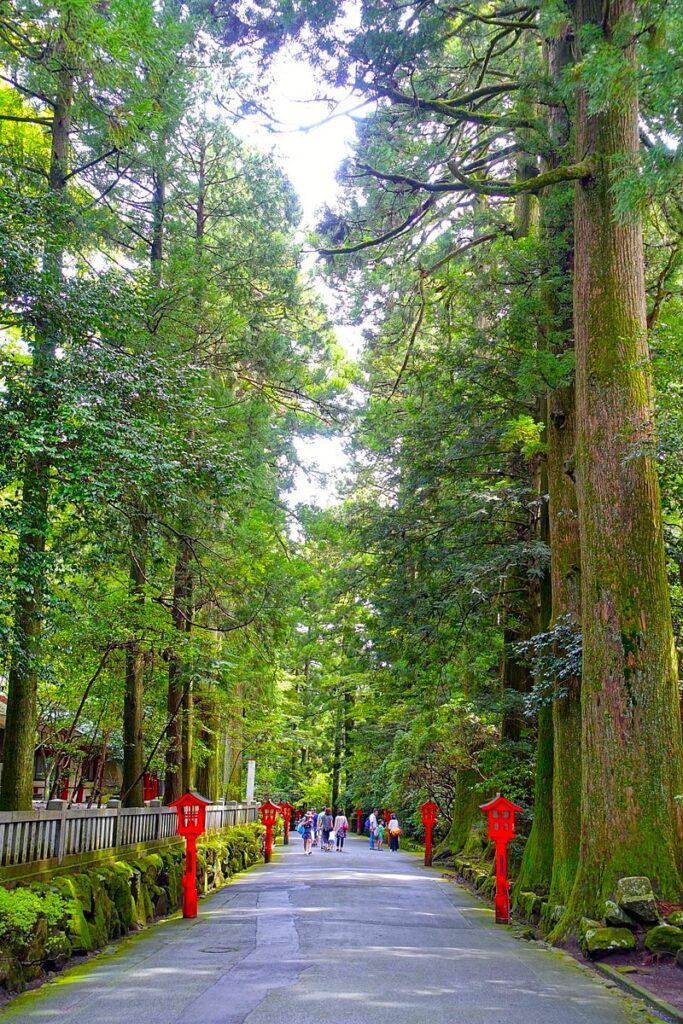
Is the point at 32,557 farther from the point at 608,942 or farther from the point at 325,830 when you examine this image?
the point at 325,830

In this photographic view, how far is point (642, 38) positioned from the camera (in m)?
10.1

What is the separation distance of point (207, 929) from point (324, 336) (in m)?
13.2

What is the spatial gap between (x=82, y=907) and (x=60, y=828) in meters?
0.87

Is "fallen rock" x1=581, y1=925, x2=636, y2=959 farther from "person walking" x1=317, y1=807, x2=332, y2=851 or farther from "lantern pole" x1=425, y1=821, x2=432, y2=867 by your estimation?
"person walking" x1=317, y1=807, x2=332, y2=851

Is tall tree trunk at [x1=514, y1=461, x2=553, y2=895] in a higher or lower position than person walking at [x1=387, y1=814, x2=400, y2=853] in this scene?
higher

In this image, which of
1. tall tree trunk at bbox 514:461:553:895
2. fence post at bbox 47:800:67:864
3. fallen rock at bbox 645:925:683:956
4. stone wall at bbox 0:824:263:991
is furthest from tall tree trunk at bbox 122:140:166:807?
fallen rock at bbox 645:925:683:956

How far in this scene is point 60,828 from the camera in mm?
9602

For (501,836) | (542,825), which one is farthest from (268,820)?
(501,836)

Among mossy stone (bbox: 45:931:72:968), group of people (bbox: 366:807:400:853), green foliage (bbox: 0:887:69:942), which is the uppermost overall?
green foliage (bbox: 0:887:69:942)

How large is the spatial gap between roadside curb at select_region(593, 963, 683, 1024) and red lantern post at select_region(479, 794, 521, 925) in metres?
→ 3.36

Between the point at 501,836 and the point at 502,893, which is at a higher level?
the point at 501,836

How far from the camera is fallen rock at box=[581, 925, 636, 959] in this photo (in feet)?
26.9

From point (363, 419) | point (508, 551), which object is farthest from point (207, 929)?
point (363, 419)

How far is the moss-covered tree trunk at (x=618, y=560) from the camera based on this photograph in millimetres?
8969
